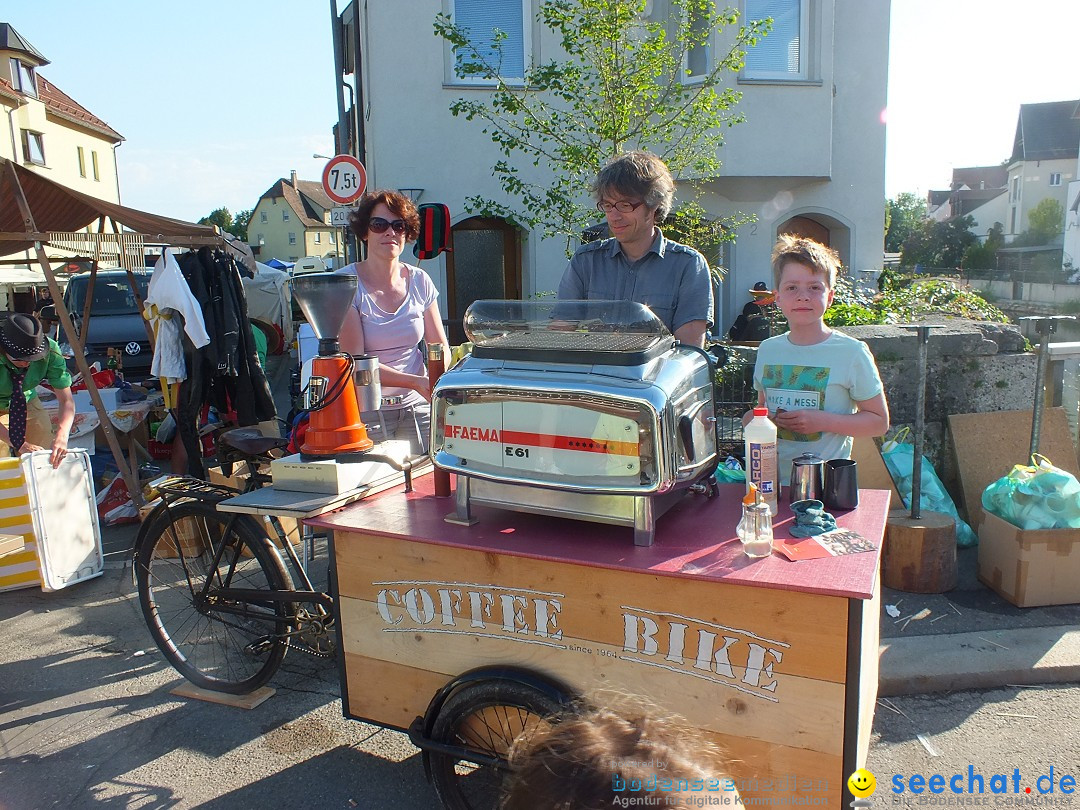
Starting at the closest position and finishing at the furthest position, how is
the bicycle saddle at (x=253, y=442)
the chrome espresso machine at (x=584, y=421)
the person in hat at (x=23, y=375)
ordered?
the chrome espresso machine at (x=584, y=421)
the bicycle saddle at (x=253, y=442)
the person in hat at (x=23, y=375)

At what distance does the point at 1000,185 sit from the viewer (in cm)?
8906

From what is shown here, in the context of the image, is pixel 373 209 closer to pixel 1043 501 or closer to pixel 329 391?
pixel 329 391

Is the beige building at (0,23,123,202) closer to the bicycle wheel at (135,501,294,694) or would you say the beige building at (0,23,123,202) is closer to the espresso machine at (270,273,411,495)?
the bicycle wheel at (135,501,294,694)

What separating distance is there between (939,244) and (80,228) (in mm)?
63549

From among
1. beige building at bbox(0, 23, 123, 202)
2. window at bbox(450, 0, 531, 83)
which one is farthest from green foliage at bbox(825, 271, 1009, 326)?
beige building at bbox(0, 23, 123, 202)

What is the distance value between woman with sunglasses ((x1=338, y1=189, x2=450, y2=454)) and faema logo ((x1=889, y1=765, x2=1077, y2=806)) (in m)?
2.28

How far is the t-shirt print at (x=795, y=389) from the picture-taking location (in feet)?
9.46

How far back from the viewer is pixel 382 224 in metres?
3.53

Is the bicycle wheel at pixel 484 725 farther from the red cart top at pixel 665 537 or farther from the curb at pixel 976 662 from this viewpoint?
the curb at pixel 976 662

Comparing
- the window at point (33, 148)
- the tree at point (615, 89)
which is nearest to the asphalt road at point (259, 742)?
the tree at point (615, 89)

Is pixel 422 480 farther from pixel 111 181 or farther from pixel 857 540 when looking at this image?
pixel 111 181

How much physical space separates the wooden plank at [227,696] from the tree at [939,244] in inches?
2402

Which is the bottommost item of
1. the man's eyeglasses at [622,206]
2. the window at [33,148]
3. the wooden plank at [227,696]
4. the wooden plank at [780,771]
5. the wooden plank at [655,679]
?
the wooden plank at [227,696]

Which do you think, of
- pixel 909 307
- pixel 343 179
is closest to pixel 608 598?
pixel 909 307
